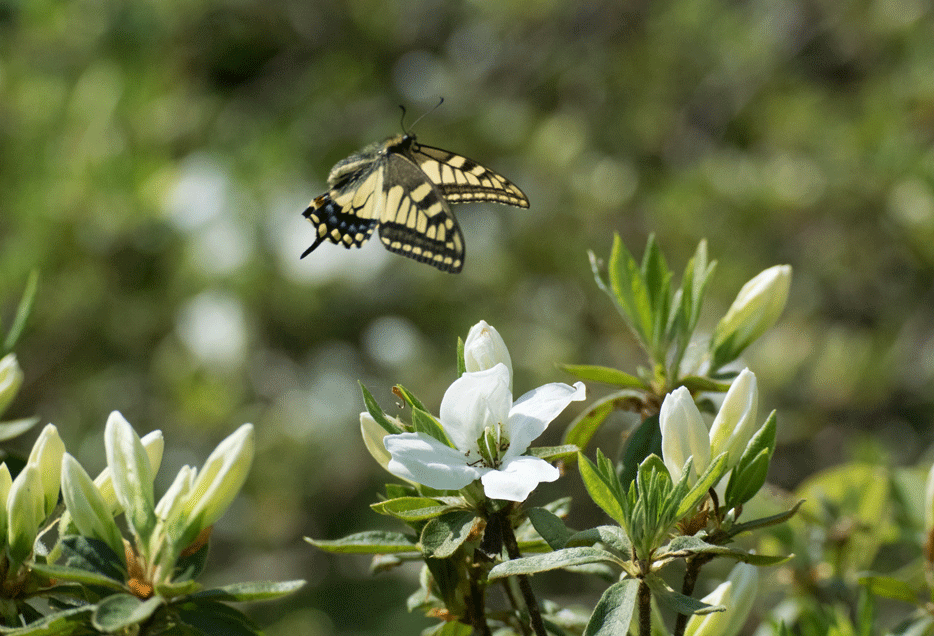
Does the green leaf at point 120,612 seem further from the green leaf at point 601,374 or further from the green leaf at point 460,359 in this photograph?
the green leaf at point 601,374

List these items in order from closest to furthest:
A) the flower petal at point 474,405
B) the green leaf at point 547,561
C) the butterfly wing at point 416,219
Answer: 1. the green leaf at point 547,561
2. the flower petal at point 474,405
3. the butterfly wing at point 416,219

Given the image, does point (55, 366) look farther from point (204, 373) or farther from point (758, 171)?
point (758, 171)

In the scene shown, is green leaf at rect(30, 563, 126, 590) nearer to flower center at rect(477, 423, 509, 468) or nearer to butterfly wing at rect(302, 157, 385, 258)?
flower center at rect(477, 423, 509, 468)

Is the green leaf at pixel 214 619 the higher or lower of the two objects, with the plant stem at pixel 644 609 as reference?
higher

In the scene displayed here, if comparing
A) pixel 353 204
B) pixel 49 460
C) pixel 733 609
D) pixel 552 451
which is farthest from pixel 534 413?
pixel 353 204

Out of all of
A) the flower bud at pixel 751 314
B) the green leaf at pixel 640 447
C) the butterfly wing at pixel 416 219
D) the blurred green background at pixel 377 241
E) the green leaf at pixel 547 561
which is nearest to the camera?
the green leaf at pixel 547 561

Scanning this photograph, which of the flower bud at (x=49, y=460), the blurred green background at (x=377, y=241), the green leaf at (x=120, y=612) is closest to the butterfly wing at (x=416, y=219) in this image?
the flower bud at (x=49, y=460)

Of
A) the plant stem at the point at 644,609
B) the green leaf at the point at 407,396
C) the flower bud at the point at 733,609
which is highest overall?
the green leaf at the point at 407,396

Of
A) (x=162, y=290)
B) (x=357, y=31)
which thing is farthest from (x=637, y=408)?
(x=357, y=31)
